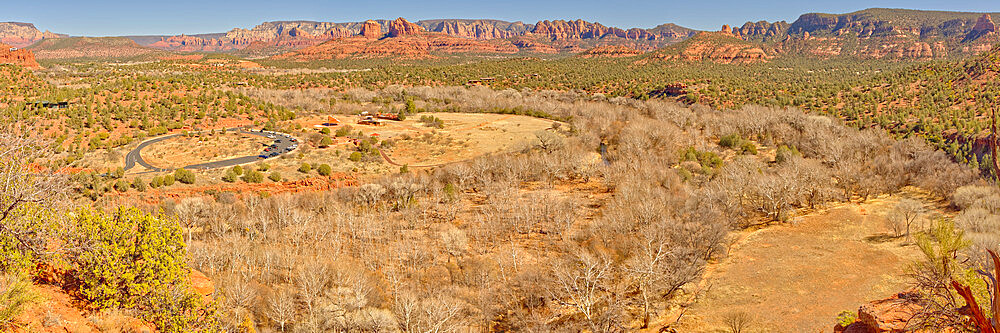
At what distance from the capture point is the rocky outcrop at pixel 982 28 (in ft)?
372

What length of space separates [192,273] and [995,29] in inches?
6460

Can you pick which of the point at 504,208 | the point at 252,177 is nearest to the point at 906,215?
the point at 504,208

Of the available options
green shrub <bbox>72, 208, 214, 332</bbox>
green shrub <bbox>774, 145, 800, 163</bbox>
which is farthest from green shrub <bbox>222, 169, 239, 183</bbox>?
green shrub <bbox>774, 145, 800, 163</bbox>

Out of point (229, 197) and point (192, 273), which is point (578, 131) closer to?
point (229, 197)

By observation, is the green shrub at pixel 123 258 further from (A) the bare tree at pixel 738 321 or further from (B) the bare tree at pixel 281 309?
(A) the bare tree at pixel 738 321

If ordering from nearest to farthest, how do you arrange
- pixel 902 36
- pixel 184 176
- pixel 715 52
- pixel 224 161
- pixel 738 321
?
pixel 738 321 → pixel 184 176 → pixel 224 161 → pixel 715 52 → pixel 902 36

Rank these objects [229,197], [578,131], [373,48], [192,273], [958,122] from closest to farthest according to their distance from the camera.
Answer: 1. [192,273]
2. [229,197]
3. [958,122]
4. [578,131]
5. [373,48]

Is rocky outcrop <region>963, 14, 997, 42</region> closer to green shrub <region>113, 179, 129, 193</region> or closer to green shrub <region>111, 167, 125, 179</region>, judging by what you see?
green shrub <region>113, 179, 129, 193</region>

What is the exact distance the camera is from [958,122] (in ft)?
141

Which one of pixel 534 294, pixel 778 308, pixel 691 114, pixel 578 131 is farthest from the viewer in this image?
pixel 691 114

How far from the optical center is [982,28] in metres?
117

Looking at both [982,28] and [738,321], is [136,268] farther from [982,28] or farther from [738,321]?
[982,28]

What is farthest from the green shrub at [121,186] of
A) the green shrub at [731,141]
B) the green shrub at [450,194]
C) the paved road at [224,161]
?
the green shrub at [731,141]

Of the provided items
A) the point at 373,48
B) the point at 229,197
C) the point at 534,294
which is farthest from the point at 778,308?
the point at 373,48
